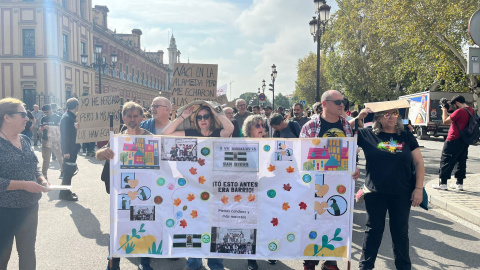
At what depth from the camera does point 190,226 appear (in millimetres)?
3787

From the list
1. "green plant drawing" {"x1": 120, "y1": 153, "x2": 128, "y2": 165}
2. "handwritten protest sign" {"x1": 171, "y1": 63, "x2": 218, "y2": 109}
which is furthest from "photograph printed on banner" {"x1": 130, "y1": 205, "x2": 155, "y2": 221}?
"handwritten protest sign" {"x1": 171, "y1": 63, "x2": 218, "y2": 109}

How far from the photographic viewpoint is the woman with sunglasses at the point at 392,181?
3.82 metres

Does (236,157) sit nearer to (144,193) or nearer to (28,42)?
(144,193)

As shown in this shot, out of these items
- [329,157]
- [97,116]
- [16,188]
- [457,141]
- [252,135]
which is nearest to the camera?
[16,188]

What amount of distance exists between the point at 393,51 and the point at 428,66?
1115 cm

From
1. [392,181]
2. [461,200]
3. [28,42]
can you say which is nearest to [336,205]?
[392,181]

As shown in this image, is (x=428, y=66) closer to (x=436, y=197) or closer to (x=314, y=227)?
(x=436, y=197)

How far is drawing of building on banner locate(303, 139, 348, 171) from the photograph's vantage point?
3.75m

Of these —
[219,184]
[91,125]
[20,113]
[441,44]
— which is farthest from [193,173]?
[441,44]

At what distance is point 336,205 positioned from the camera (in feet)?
12.4

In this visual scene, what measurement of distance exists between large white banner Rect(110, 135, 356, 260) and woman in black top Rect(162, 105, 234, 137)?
1.77ft

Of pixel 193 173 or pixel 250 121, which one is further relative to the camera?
pixel 250 121

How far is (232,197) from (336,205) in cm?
102

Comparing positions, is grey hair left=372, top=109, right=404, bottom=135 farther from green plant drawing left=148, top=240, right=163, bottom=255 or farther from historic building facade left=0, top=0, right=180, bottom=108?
historic building facade left=0, top=0, right=180, bottom=108
